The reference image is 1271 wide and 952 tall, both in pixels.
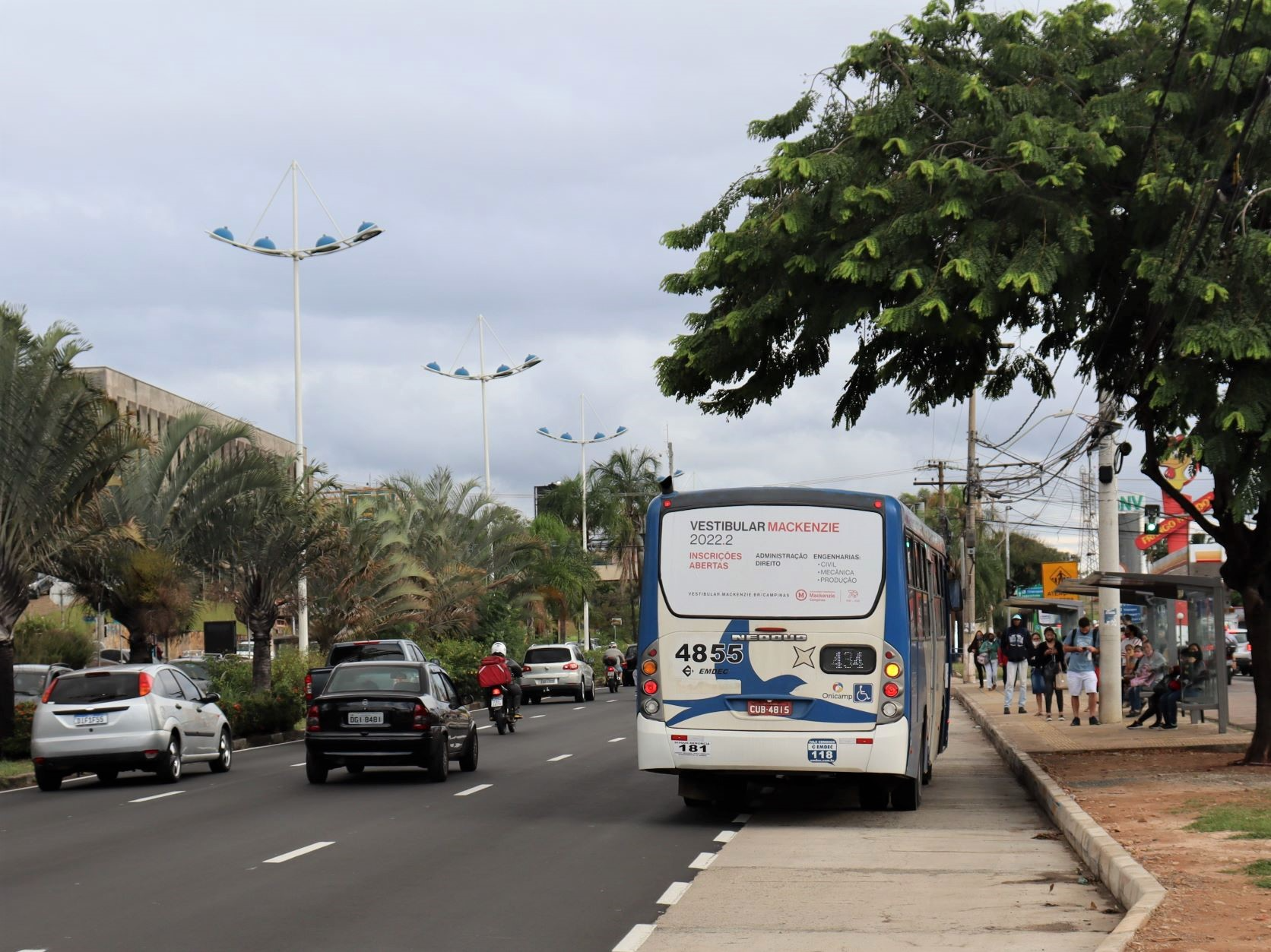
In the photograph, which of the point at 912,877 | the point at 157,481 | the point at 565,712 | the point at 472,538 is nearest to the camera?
the point at 912,877

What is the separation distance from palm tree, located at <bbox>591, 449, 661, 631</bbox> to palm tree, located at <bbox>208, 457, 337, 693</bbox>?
1482 inches

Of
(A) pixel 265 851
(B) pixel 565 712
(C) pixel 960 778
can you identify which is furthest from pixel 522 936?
(B) pixel 565 712

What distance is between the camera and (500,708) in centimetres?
3130

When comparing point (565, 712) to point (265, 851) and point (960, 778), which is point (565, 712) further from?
point (265, 851)

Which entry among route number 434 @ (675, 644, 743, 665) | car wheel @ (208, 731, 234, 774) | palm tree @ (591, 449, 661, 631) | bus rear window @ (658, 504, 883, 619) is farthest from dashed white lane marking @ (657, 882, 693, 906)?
palm tree @ (591, 449, 661, 631)

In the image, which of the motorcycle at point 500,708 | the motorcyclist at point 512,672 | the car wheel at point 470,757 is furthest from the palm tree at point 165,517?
the car wheel at point 470,757

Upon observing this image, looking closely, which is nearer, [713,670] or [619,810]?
[713,670]

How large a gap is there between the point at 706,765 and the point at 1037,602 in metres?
28.5

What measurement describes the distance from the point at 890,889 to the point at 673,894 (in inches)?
59.0

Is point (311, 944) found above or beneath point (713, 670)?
beneath

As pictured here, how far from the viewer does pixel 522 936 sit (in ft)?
31.0

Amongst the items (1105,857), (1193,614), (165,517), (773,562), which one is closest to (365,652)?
(165,517)

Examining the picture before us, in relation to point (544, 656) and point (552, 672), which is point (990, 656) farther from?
point (544, 656)

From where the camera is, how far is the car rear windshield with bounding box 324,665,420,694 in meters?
20.7
